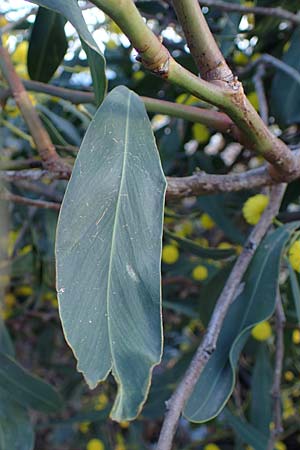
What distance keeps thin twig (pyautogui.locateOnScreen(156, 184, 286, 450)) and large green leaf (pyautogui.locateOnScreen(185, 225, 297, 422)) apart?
0.8 inches

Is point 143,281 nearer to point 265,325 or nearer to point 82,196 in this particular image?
point 82,196

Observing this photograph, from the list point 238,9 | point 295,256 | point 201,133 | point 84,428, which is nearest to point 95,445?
point 84,428

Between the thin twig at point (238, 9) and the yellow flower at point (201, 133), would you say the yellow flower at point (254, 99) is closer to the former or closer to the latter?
the yellow flower at point (201, 133)

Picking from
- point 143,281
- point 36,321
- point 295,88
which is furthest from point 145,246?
point 36,321

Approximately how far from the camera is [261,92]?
3.62 feet

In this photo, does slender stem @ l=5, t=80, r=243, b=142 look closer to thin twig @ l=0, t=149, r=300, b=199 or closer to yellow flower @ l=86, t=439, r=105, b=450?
thin twig @ l=0, t=149, r=300, b=199

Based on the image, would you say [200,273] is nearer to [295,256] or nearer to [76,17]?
[295,256]

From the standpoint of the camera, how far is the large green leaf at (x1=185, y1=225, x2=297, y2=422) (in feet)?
2.30

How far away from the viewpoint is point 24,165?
40.8 inches

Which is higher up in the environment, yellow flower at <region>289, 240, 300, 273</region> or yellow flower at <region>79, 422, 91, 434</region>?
yellow flower at <region>289, 240, 300, 273</region>

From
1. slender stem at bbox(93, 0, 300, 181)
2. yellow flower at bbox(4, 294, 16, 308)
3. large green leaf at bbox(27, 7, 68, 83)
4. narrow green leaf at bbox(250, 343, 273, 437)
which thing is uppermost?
slender stem at bbox(93, 0, 300, 181)

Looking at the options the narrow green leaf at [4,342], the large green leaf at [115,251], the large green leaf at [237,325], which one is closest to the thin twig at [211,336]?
the large green leaf at [237,325]

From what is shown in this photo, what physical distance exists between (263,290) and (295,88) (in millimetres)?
452

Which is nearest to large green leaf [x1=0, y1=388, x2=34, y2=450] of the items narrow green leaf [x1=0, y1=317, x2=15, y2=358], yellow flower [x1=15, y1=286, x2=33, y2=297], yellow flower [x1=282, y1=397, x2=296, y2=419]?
narrow green leaf [x1=0, y1=317, x2=15, y2=358]
